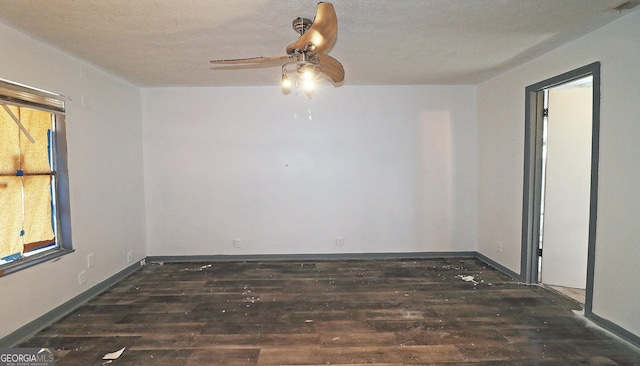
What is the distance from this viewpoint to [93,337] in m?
2.23

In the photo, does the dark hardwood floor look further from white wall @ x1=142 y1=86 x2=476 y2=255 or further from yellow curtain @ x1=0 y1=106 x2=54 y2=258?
yellow curtain @ x1=0 y1=106 x2=54 y2=258

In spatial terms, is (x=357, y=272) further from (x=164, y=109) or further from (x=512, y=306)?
(x=164, y=109)

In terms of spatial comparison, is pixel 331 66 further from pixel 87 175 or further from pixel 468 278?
pixel 468 278

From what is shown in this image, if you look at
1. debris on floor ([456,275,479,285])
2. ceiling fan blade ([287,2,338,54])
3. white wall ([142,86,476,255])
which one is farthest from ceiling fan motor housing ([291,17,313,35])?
debris on floor ([456,275,479,285])

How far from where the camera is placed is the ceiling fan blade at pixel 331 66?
194cm

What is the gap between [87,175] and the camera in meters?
2.91

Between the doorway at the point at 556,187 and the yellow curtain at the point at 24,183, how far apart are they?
468cm

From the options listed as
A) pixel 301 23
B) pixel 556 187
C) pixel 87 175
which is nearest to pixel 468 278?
pixel 556 187

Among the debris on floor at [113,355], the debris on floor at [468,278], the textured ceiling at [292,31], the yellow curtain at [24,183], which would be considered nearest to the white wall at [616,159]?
the textured ceiling at [292,31]

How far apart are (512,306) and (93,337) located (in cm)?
357

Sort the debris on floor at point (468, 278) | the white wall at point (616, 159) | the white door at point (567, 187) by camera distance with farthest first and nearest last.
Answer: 1. the debris on floor at point (468, 278)
2. the white door at point (567, 187)
3. the white wall at point (616, 159)

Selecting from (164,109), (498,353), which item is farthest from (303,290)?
(164,109)

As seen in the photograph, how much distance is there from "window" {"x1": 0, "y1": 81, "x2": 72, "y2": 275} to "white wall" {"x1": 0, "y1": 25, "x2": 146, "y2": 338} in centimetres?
8

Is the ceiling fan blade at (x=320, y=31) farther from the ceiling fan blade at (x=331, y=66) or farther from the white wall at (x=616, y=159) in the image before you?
the white wall at (x=616, y=159)
